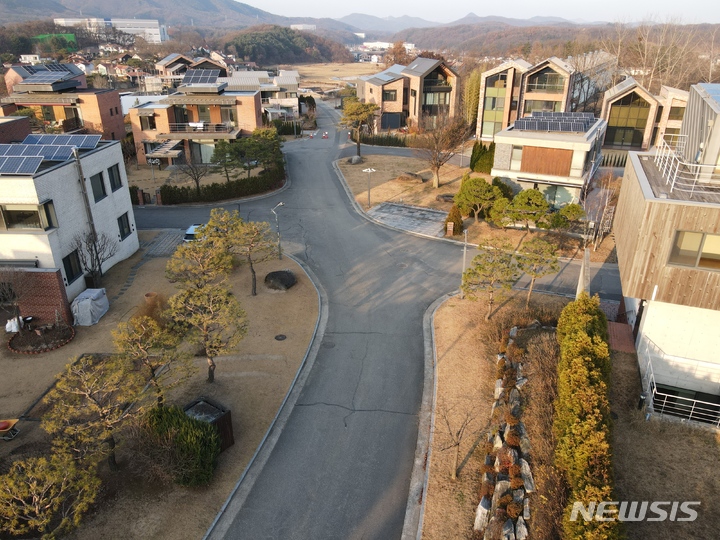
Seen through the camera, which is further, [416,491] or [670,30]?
[670,30]

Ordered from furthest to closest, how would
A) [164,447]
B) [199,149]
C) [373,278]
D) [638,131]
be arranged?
[638,131] < [199,149] < [373,278] < [164,447]

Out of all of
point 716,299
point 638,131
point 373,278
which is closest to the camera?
point 716,299

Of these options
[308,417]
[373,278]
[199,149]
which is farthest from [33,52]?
[308,417]

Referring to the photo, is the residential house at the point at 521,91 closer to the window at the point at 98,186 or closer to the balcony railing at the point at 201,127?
the balcony railing at the point at 201,127

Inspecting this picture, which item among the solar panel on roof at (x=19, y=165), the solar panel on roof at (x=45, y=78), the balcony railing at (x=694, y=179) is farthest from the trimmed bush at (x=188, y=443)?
the solar panel on roof at (x=45, y=78)

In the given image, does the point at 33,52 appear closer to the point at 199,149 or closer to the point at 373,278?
the point at 199,149

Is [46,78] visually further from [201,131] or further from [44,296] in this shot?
[44,296]

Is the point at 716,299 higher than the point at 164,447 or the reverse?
higher

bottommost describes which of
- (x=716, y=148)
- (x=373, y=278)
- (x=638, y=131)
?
(x=373, y=278)
